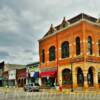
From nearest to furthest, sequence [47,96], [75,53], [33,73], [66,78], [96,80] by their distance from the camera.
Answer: [47,96], [96,80], [75,53], [66,78], [33,73]

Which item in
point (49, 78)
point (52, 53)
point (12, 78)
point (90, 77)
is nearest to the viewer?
point (90, 77)

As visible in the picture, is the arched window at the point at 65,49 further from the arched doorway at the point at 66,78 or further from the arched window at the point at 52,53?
the arched window at the point at 52,53

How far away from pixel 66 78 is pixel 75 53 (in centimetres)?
569

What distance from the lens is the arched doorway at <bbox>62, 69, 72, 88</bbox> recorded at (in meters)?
49.3

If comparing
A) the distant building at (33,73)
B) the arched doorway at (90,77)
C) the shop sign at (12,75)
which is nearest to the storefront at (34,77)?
the distant building at (33,73)

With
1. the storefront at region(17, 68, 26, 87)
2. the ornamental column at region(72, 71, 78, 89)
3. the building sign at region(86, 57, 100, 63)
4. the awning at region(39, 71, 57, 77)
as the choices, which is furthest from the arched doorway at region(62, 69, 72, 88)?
the storefront at region(17, 68, 26, 87)

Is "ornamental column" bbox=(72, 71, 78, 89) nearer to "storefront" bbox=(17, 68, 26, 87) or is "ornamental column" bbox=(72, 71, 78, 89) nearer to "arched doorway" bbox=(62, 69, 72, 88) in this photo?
"arched doorway" bbox=(62, 69, 72, 88)

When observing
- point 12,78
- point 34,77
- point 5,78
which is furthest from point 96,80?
point 5,78

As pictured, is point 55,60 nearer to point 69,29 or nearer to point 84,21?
→ point 69,29

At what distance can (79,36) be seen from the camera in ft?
154

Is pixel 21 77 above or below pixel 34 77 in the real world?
above

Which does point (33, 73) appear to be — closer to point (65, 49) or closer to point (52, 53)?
point (52, 53)

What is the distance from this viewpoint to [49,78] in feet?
183

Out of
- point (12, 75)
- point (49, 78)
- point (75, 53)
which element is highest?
point (75, 53)
